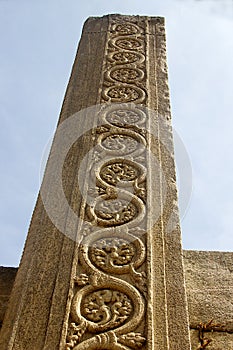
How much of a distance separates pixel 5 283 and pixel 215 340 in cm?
104

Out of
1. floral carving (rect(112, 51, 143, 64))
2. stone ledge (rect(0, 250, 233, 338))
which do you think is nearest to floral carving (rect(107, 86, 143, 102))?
floral carving (rect(112, 51, 143, 64))

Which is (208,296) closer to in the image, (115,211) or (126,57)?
(115,211)

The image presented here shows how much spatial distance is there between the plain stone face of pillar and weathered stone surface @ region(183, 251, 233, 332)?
0.30m

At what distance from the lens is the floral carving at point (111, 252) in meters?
2.10

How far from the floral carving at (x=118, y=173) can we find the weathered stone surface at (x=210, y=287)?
1.69 feet

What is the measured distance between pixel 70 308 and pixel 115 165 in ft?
2.98

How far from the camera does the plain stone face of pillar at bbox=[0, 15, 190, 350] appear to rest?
186cm

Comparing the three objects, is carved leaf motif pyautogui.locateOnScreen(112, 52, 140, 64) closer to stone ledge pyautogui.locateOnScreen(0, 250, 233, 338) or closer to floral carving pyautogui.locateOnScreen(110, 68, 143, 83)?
floral carving pyautogui.locateOnScreen(110, 68, 143, 83)

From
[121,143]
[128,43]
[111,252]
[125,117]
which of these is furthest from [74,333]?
[128,43]

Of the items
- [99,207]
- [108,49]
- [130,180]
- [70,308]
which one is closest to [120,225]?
[99,207]

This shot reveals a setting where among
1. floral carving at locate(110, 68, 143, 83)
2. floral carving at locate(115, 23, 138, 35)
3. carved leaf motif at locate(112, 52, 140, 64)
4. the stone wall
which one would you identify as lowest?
the stone wall

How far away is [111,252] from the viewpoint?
2.14m

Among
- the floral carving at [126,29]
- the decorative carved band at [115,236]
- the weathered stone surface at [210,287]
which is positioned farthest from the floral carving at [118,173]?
the floral carving at [126,29]

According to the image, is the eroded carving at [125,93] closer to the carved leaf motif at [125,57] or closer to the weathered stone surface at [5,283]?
the carved leaf motif at [125,57]
